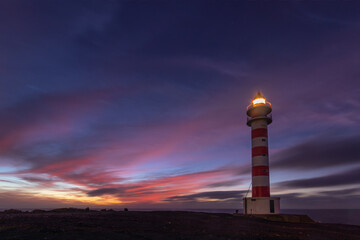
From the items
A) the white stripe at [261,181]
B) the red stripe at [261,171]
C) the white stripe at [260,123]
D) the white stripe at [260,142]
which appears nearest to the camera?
the white stripe at [261,181]

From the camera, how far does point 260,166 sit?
33.5 m

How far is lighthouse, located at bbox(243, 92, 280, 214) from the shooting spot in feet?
107

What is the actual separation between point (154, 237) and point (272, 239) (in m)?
6.84

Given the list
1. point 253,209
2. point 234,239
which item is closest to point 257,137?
point 253,209

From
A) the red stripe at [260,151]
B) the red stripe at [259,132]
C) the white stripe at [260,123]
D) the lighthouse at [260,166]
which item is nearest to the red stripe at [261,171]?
the lighthouse at [260,166]

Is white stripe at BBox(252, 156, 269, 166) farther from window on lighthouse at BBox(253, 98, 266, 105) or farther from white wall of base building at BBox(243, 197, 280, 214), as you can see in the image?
window on lighthouse at BBox(253, 98, 266, 105)

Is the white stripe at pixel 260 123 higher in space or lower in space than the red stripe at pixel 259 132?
higher

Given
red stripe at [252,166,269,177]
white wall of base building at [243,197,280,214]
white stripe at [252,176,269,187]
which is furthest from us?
red stripe at [252,166,269,177]

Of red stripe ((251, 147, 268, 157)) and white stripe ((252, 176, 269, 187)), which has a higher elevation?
red stripe ((251, 147, 268, 157))

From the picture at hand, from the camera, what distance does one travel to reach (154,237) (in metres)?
13.4

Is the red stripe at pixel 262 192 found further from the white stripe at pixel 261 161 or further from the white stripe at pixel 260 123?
the white stripe at pixel 260 123

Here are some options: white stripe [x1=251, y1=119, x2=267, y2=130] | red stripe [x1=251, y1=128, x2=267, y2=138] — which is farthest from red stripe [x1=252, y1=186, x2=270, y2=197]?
white stripe [x1=251, y1=119, x2=267, y2=130]

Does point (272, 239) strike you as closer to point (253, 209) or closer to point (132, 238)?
point (132, 238)

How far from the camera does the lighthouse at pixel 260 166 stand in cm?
3250
